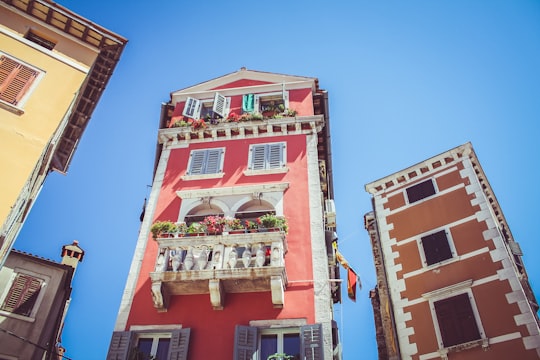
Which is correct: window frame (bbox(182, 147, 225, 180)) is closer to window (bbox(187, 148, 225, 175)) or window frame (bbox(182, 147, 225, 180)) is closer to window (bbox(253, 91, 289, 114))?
window (bbox(187, 148, 225, 175))

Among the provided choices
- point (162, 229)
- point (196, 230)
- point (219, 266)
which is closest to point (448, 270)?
point (219, 266)

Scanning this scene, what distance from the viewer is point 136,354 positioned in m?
13.3

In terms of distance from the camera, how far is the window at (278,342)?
1297 centimetres

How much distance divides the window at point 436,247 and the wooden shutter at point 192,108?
1170cm

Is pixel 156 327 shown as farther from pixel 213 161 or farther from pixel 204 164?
pixel 213 161

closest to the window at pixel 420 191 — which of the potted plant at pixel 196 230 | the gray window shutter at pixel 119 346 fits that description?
the potted plant at pixel 196 230

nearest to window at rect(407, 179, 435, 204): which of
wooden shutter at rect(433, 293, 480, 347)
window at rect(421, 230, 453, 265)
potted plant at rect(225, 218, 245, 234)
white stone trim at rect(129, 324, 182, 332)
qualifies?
window at rect(421, 230, 453, 265)

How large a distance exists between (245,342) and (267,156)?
27.0 feet

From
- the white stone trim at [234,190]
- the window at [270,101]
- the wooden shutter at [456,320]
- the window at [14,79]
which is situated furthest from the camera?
the window at [270,101]

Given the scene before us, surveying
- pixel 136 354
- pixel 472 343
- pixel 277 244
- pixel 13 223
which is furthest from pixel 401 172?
pixel 13 223

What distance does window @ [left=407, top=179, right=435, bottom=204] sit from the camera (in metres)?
22.4

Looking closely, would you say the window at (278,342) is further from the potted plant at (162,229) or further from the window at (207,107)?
the window at (207,107)

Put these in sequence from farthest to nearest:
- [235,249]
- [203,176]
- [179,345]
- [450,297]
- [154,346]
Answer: [203,176] < [450,297] < [235,249] < [154,346] < [179,345]

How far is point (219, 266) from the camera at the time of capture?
565 inches
